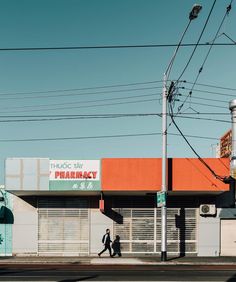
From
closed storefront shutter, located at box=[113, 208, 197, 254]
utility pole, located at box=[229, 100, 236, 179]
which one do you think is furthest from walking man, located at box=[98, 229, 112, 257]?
utility pole, located at box=[229, 100, 236, 179]

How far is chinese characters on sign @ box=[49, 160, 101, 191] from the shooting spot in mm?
25922

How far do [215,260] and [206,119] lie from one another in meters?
7.67

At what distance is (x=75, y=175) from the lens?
26.2 m

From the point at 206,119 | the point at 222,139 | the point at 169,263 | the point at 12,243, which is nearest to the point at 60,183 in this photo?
the point at 12,243

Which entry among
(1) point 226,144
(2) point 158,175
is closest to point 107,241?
(2) point 158,175

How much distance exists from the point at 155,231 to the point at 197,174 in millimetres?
4549

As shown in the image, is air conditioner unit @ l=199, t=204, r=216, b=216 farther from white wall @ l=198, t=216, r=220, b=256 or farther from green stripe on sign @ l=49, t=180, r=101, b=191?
green stripe on sign @ l=49, t=180, r=101, b=191

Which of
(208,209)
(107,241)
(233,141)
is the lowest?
(107,241)

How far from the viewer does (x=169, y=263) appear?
945 inches

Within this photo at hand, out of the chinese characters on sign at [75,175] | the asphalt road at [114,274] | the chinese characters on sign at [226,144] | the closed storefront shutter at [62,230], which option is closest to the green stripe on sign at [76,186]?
the chinese characters on sign at [75,175]

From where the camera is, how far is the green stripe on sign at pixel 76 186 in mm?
25875

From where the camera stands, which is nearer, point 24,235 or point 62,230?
point 24,235

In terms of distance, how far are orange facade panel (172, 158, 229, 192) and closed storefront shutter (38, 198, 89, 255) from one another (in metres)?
5.84

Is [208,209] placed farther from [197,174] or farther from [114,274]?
[114,274]
